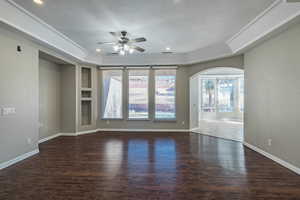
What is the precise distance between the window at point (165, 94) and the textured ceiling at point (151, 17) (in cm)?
238

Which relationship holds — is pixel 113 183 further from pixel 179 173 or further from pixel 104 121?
pixel 104 121

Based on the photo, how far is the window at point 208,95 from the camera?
11234mm

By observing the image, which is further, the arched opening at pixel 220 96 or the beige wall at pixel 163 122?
the arched opening at pixel 220 96

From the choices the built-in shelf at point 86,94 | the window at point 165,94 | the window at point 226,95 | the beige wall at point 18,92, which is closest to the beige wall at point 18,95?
the beige wall at point 18,92

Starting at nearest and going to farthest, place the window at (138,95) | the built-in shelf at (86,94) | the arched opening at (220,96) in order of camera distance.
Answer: the built-in shelf at (86,94)
the window at (138,95)
the arched opening at (220,96)

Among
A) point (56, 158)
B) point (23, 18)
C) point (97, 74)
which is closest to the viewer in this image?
point (23, 18)

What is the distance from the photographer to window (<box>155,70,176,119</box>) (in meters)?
7.28

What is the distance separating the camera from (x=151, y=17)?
3666mm

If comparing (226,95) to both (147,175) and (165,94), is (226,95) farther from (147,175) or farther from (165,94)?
(147,175)

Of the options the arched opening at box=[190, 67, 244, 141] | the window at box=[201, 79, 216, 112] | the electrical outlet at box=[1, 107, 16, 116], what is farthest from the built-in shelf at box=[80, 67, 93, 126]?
the window at box=[201, 79, 216, 112]

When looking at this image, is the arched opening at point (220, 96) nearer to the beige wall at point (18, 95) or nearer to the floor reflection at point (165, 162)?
the floor reflection at point (165, 162)

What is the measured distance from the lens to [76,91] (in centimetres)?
658

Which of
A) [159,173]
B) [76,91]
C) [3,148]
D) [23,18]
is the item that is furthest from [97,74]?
[159,173]

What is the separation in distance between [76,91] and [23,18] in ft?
11.3
